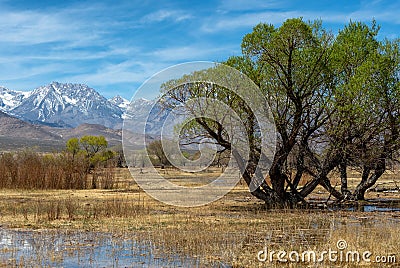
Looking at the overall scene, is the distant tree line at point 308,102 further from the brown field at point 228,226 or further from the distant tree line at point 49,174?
the distant tree line at point 49,174

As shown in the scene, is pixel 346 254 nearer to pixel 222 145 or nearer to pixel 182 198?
pixel 222 145

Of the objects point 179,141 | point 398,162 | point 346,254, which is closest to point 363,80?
point 398,162

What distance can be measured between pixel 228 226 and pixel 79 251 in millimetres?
5570

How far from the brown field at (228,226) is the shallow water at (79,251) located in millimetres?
582

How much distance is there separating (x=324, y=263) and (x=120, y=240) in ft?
18.7

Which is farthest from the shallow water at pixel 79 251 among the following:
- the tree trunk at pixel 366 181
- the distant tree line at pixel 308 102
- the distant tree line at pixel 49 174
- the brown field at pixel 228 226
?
the distant tree line at pixel 49 174

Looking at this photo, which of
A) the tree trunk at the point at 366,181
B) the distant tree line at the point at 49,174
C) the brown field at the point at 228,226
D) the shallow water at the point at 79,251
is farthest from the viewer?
the distant tree line at the point at 49,174

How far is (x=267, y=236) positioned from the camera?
47.1 ft

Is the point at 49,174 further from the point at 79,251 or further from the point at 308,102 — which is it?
the point at 79,251

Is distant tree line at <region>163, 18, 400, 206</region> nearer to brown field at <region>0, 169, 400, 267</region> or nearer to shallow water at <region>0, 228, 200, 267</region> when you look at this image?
brown field at <region>0, 169, 400, 267</region>

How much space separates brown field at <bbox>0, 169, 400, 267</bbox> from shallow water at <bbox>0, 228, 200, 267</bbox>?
1.91ft

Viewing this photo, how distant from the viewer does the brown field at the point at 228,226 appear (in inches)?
478

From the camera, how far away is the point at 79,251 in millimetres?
12203

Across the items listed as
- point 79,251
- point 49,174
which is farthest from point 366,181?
point 49,174
